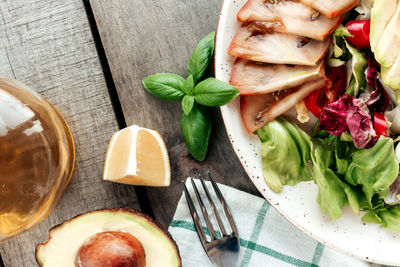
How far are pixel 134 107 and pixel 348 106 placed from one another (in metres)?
0.66

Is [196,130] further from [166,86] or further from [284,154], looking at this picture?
[284,154]

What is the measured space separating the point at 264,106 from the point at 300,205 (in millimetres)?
318

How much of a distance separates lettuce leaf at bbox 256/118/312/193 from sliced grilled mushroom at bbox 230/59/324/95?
120 mm

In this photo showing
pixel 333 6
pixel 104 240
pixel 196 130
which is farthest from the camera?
pixel 196 130

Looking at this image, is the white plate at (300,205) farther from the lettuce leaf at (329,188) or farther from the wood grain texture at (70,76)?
the wood grain texture at (70,76)

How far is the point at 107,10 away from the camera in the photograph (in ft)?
4.79

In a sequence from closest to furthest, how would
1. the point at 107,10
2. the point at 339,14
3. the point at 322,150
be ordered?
the point at 339,14 < the point at 322,150 < the point at 107,10

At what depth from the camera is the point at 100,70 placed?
1462 mm

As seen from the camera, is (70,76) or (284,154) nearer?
(284,154)

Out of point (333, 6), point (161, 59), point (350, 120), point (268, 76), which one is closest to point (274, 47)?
point (268, 76)

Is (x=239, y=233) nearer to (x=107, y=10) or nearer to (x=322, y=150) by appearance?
(x=322, y=150)

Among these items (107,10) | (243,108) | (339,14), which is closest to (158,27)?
(107,10)

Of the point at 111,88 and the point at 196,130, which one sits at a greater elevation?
the point at 111,88

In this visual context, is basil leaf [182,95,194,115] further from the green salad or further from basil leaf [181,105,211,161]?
the green salad
